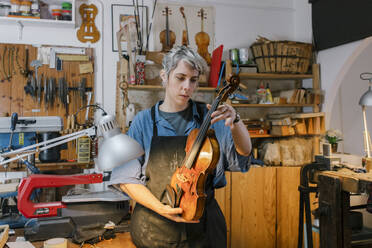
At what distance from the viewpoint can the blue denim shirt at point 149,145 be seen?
1.48 metres

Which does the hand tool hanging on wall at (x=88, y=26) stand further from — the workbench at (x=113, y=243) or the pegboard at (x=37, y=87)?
the workbench at (x=113, y=243)

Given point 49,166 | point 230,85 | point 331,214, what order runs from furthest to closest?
point 49,166 < point 331,214 < point 230,85

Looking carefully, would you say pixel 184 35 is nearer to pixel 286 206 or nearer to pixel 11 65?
pixel 11 65

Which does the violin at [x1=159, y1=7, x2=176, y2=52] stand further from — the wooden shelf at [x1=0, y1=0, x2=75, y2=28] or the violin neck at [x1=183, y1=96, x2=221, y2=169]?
the violin neck at [x1=183, y1=96, x2=221, y2=169]

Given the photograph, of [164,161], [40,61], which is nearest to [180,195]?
[164,161]

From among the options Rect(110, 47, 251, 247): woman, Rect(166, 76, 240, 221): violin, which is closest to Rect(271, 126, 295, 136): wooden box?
Rect(110, 47, 251, 247): woman

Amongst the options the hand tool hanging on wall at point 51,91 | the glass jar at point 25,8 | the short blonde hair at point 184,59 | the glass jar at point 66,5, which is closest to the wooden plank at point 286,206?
the short blonde hair at point 184,59

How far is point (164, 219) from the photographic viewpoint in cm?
155

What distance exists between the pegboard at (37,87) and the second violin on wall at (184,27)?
87 centimetres

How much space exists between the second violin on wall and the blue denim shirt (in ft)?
7.10

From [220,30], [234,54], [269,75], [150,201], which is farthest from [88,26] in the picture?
[150,201]

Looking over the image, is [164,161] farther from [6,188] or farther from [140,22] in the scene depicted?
[140,22]

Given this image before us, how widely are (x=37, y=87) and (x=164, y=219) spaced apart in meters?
2.46

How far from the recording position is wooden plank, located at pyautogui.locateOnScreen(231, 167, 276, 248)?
3.30 m
